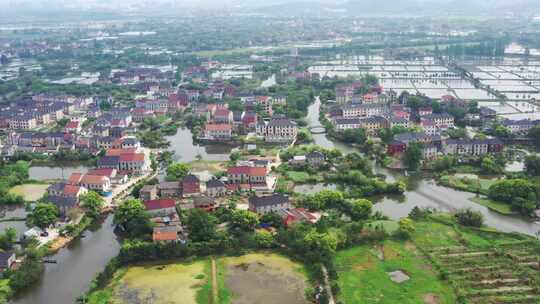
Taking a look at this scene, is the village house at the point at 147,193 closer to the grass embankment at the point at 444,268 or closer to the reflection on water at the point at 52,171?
the reflection on water at the point at 52,171

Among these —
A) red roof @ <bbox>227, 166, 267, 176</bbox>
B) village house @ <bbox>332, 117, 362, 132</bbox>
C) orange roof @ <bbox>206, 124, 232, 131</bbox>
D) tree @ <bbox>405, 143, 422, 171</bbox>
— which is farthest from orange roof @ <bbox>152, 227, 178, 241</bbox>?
village house @ <bbox>332, 117, 362, 132</bbox>

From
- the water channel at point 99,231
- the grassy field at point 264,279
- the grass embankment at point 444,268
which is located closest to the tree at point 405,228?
the grass embankment at point 444,268

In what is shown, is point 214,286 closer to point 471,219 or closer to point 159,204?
point 159,204

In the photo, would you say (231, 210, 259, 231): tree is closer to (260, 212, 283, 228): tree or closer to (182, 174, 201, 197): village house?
(260, 212, 283, 228): tree

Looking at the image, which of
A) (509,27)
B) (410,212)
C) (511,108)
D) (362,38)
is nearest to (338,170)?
(410,212)

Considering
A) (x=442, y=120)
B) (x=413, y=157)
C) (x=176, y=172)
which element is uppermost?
(x=442, y=120)

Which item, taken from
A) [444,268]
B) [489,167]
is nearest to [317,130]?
[489,167]
